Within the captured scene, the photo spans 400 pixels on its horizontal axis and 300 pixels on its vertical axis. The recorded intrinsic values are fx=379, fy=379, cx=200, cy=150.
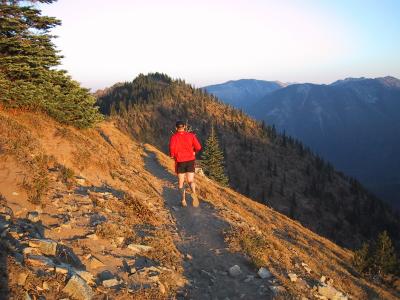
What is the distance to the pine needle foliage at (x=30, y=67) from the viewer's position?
15.4 metres

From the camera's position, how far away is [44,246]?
7.06 m

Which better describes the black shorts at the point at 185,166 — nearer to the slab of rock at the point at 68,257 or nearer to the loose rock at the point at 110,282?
the slab of rock at the point at 68,257

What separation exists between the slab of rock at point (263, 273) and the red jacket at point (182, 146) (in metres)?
5.17

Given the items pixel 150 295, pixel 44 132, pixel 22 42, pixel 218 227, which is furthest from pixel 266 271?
pixel 22 42

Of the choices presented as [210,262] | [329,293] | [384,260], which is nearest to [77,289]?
[210,262]

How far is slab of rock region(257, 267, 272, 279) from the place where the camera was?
30.2 feet

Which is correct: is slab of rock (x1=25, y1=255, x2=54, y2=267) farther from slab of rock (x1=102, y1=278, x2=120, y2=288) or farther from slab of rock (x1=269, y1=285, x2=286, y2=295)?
slab of rock (x1=269, y1=285, x2=286, y2=295)

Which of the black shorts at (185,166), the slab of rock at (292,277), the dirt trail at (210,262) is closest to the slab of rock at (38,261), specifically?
the dirt trail at (210,262)

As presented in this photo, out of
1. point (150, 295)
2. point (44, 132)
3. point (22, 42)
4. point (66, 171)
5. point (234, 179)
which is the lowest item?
point (234, 179)

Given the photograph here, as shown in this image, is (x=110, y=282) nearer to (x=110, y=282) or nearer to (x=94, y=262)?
(x=110, y=282)

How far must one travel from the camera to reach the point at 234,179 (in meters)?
132

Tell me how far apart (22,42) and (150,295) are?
13142mm

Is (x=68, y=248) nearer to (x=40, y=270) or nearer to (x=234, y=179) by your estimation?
(x=40, y=270)

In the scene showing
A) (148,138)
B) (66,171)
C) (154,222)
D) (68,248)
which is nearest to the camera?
(68,248)
